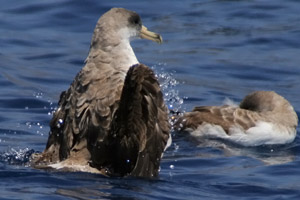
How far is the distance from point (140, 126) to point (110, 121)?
0.25 meters

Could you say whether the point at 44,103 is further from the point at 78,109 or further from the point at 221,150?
the point at 78,109

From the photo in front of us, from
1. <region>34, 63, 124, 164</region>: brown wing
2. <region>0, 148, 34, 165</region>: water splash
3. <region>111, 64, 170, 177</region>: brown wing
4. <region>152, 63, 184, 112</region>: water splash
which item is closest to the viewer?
<region>111, 64, 170, 177</region>: brown wing

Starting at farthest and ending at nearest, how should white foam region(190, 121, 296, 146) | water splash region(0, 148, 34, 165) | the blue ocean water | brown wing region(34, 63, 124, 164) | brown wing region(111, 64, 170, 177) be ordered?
1. white foam region(190, 121, 296, 146)
2. water splash region(0, 148, 34, 165)
3. the blue ocean water
4. brown wing region(34, 63, 124, 164)
5. brown wing region(111, 64, 170, 177)

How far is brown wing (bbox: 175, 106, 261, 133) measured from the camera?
1020 centimetres

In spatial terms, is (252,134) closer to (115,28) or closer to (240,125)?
(240,125)

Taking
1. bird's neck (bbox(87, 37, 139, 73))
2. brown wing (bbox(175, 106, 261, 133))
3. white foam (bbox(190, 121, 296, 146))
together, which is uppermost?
bird's neck (bbox(87, 37, 139, 73))

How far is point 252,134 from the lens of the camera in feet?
33.2

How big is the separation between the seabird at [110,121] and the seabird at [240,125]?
2338mm

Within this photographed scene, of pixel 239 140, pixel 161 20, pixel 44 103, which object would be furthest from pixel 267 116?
pixel 161 20

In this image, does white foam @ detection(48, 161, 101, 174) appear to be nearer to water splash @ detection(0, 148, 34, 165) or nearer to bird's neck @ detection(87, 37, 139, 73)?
water splash @ detection(0, 148, 34, 165)

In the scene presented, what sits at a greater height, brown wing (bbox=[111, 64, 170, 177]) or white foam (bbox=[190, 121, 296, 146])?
brown wing (bbox=[111, 64, 170, 177])

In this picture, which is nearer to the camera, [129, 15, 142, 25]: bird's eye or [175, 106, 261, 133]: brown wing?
[129, 15, 142, 25]: bird's eye

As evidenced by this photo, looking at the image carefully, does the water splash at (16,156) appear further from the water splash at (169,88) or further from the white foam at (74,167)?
the water splash at (169,88)

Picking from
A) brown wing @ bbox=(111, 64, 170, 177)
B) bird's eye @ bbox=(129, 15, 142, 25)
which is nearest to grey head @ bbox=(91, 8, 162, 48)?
bird's eye @ bbox=(129, 15, 142, 25)
